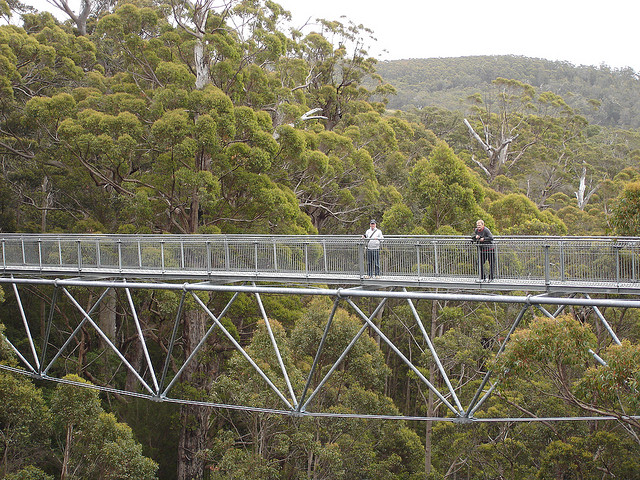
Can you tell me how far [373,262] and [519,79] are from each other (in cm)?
8723

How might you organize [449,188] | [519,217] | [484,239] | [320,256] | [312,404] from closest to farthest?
[484,239] < [320,256] < [312,404] < [449,188] < [519,217]

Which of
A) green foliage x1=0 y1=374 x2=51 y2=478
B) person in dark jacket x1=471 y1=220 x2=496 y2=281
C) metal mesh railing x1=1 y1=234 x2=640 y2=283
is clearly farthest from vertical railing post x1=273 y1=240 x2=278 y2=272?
green foliage x1=0 y1=374 x2=51 y2=478

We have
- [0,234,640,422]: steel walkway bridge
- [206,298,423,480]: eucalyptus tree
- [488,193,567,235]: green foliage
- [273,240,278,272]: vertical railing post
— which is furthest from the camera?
[488,193,567,235]: green foliage

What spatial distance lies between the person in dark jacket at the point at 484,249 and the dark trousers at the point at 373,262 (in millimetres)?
1819

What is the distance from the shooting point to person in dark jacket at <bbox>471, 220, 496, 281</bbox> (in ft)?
36.6

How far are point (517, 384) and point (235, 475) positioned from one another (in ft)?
28.8

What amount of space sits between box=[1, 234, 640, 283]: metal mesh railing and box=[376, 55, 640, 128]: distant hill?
61172 mm

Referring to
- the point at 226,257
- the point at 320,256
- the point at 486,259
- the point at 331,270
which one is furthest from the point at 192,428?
the point at 486,259

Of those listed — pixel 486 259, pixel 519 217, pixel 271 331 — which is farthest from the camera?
pixel 519 217

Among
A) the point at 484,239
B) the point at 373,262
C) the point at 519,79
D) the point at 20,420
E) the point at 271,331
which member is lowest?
the point at 20,420

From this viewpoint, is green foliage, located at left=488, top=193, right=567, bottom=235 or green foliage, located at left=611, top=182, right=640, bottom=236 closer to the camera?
green foliage, located at left=611, top=182, right=640, bottom=236

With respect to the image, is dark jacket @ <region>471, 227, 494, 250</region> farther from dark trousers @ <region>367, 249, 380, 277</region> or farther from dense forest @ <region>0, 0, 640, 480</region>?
dense forest @ <region>0, 0, 640, 480</region>

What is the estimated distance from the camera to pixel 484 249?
11500 millimetres

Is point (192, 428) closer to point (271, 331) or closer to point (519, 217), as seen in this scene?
point (271, 331)
